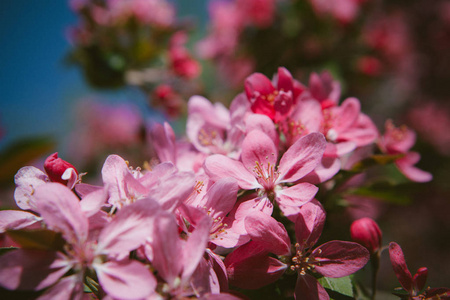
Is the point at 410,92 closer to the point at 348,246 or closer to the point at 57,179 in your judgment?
the point at 348,246

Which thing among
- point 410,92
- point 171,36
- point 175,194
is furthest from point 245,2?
point 410,92

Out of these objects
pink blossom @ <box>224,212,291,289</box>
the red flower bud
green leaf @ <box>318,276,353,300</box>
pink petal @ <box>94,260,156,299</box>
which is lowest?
green leaf @ <box>318,276,353,300</box>

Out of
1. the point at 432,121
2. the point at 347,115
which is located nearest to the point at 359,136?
the point at 347,115

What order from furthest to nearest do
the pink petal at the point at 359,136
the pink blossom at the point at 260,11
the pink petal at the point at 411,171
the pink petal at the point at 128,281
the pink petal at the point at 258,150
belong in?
1. the pink blossom at the point at 260,11
2. the pink petal at the point at 411,171
3. the pink petal at the point at 359,136
4. the pink petal at the point at 258,150
5. the pink petal at the point at 128,281

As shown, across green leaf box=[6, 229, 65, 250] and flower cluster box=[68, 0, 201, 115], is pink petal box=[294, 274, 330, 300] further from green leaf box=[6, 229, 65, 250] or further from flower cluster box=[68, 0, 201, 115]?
flower cluster box=[68, 0, 201, 115]

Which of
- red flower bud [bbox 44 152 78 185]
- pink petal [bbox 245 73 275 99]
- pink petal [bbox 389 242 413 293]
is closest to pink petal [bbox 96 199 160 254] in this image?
red flower bud [bbox 44 152 78 185]

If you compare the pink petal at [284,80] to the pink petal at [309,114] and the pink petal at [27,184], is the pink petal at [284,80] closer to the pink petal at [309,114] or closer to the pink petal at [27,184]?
the pink petal at [309,114]

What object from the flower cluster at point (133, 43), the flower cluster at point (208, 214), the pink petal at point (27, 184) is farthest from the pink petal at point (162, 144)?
the flower cluster at point (133, 43)
